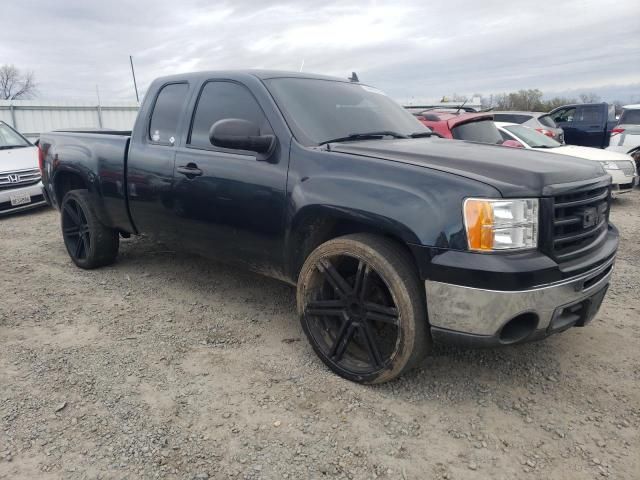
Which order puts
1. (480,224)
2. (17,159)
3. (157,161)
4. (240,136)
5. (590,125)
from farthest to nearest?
(590,125) → (17,159) → (157,161) → (240,136) → (480,224)

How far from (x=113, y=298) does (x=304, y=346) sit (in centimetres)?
193

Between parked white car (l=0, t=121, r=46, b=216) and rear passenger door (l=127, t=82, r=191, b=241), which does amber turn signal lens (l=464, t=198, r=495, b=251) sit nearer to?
rear passenger door (l=127, t=82, r=191, b=241)

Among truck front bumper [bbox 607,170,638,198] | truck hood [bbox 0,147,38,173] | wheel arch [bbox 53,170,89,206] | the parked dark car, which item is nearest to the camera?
wheel arch [bbox 53,170,89,206]

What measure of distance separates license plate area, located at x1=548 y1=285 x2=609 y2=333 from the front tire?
66 centimetres

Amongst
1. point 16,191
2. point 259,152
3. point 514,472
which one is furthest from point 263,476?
point 16,191

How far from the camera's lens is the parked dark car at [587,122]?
13.7 m

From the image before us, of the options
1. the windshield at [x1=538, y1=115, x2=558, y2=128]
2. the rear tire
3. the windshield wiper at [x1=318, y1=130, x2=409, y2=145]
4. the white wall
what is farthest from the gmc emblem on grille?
the white wall

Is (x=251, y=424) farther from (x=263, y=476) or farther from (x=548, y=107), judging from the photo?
(x=548, y=107)

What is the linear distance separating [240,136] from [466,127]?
4.97 m

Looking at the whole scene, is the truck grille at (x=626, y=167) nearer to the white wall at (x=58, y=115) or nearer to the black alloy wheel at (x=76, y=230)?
the black alloy wheel at (x=76, y=230)

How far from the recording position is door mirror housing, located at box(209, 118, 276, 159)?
3.13m

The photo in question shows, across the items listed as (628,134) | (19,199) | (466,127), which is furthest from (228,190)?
(628,134)

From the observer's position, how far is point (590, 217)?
111 inches

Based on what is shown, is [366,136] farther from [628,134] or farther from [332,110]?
[628,134]
